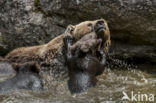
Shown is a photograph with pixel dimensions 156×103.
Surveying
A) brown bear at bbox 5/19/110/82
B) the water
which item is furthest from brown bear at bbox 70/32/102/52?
the water

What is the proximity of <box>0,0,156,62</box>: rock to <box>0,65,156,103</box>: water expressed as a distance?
78 cm

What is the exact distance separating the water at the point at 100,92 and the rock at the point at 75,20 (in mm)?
784

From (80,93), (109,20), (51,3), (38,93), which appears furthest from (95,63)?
(51,3)

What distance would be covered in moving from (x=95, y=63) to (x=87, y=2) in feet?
5.74

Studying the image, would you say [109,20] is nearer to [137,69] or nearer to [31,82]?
[137,69]

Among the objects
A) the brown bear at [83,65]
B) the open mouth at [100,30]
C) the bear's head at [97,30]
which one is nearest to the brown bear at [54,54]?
the bear's head at [97,30]

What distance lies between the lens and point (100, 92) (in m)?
6.32

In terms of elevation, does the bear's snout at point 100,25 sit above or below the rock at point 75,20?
above

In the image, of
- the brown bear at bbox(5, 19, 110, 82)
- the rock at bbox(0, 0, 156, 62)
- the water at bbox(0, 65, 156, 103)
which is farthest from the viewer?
the rock at bbox(0, 0, 156, 62)

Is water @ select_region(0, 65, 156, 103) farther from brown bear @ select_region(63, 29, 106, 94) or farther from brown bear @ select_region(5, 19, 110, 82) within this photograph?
brown bear @ select_region(5, 19, 110, 82)

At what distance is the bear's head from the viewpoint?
274 inches

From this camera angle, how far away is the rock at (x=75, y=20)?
7.72m

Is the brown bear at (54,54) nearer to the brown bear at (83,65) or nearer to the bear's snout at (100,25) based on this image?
the bear's snout at (100,25)

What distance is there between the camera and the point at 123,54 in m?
8.36
